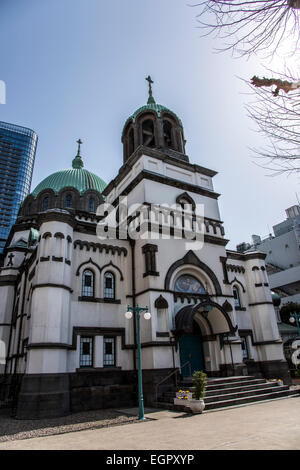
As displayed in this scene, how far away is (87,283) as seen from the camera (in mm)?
18062

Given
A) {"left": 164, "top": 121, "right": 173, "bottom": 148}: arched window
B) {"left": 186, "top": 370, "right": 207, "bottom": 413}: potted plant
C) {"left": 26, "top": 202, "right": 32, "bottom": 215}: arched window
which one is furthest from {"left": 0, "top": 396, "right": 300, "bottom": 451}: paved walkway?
{"left": 26, "top": 202, "right": 32, "bottom": 215}: arched window

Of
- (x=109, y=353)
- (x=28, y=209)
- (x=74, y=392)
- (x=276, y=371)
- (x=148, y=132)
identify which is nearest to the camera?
(x=74, y=392)

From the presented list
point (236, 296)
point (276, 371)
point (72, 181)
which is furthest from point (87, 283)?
point (72, 181)

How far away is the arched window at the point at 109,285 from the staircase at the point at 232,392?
625cm

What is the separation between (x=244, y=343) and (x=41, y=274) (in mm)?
15184

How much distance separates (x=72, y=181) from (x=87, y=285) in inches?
683

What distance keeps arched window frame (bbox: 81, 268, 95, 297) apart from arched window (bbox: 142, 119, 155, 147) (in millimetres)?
13402

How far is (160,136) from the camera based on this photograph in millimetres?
24141

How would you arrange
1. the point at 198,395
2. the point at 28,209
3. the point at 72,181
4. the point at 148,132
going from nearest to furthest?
the point at 198,395 < the point at 148,132 < the point at 28,209 < the point at 72,181

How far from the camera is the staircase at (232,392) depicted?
14.1 meters

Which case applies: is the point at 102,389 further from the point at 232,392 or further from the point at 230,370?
the point at 230,370

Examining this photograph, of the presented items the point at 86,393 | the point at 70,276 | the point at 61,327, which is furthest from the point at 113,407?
the point at 70,276

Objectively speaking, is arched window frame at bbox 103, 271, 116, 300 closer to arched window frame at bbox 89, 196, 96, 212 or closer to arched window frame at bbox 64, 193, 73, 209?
arched window frame at bbox 89, 196, 96, 212
